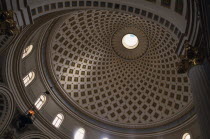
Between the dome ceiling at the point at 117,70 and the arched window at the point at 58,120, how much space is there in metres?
2.44

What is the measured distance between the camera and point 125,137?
26062mm

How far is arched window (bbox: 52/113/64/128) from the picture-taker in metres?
23.5

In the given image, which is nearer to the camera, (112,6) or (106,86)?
(112,6)

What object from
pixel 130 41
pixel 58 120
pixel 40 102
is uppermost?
pixel 130 41

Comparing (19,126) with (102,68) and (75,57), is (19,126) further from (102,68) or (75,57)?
(102,68)

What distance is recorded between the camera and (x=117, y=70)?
103 ft

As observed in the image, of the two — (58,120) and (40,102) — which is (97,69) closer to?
(58,120)

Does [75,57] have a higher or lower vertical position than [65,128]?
higher

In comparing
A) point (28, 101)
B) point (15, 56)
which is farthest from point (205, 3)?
point (28, 101)

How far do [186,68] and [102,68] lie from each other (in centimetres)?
1936

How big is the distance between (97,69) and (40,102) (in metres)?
9.78

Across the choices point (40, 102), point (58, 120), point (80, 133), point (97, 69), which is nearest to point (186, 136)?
point (80, 133)

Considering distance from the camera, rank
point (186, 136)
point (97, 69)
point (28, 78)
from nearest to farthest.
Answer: point (28, 78)
point (186, 136)
point (97, 69)

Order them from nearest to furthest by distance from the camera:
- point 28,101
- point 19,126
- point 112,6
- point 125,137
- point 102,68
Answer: point 112,6 < point 19,126 < point 28,101 < point 125,137 < point 102,68
